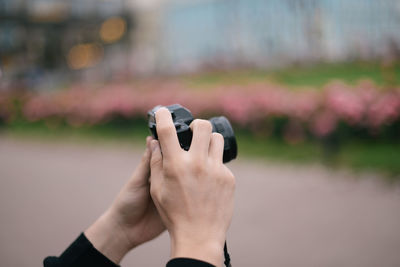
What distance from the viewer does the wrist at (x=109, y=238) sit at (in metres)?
1.14

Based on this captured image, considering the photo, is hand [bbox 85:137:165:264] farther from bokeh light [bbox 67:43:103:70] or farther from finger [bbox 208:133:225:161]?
bokeh light [bbox 67:43:103:70]

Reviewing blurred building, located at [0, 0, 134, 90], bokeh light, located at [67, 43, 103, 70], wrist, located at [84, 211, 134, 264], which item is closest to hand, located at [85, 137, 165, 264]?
wrist, located at [84, 211, 134, 264]

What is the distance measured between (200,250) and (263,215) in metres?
2.80

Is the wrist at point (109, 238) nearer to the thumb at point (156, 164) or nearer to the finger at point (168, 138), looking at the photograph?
the thumb at point (156, 164)

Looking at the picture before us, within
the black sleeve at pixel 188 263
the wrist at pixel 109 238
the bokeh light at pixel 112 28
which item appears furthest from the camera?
the bokeh light at pixel 112 28

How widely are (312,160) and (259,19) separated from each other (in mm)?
9505

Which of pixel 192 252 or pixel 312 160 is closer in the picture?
pixel 192 252

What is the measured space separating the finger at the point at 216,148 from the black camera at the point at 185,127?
0.07 metres

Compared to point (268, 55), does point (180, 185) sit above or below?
above

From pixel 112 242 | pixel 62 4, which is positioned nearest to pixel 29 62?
pixel 62 4

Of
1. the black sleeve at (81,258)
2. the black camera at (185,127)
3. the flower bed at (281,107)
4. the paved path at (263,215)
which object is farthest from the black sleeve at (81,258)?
the flower bed at (281,107)

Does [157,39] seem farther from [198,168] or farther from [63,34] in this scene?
[198,168]

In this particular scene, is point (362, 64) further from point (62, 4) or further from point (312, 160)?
point (62, 4)

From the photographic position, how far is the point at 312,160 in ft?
15.3
